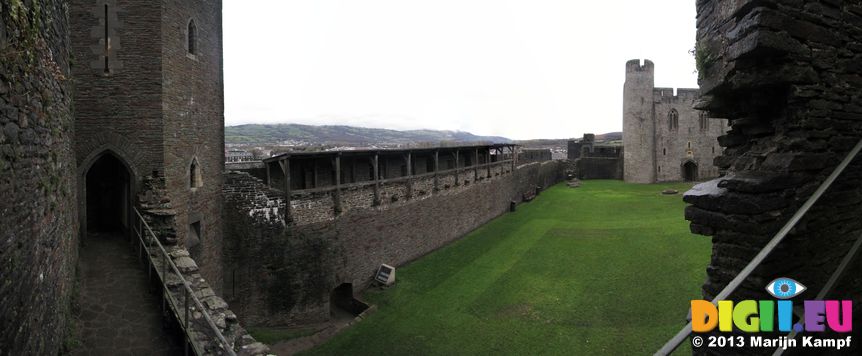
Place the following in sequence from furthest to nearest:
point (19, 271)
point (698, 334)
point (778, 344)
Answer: point (698, 334) < point (778, 344) < point (19, 271)

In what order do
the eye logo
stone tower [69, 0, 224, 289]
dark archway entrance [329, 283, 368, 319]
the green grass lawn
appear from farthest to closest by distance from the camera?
dark archway entrance [329, 283, 368, 319], the green grass lawn, stone tower [69, 0, 224, 289], the eye logo

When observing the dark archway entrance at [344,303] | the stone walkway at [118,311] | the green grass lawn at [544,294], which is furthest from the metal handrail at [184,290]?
the dark archway entrance at [344,303]

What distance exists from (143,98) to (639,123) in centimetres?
4164

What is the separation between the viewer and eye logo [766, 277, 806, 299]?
14.7 ft

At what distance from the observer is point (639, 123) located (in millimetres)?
42438

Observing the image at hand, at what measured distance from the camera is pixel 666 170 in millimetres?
42781

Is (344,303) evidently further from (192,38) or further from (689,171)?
(689,171)

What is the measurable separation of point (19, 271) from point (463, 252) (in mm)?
16764

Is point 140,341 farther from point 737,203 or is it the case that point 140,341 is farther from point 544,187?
point 544,187

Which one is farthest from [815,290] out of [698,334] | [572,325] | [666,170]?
[666,170]

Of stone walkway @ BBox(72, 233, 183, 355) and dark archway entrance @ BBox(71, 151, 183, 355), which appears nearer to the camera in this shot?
stone walkway @ BBox(72, 233, 183, 355)

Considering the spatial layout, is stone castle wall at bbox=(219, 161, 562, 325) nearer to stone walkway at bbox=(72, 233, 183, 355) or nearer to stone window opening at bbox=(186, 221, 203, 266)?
stone window opening at bbox=(186, 221, 203, 266)

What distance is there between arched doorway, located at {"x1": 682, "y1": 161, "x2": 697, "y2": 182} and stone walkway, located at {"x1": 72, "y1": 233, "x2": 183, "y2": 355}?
45.1 metres

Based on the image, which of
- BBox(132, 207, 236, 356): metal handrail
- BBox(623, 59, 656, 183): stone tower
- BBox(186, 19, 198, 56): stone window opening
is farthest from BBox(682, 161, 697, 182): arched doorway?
BBox(132, 207, 236, 356): metal handrail
